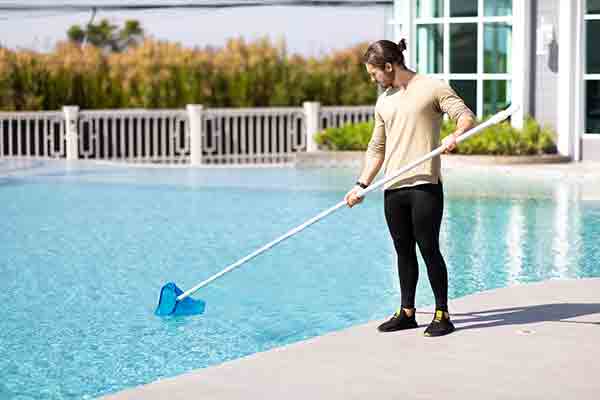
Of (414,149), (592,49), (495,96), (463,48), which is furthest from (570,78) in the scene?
(414,149)

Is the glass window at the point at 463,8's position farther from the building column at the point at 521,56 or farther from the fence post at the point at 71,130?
the fence post at the point at 71,130

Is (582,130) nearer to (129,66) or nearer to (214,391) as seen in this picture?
(129,66)

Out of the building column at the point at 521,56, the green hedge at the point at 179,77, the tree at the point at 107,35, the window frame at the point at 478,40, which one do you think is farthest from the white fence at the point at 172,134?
the tree at the point at 107,35

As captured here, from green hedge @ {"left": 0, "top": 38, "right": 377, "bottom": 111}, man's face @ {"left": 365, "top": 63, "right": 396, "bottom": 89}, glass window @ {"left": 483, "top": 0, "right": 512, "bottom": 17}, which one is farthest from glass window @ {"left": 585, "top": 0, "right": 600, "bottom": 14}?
man's face @ {"left": 365, "top": 63, "right": 396, "bottom": 89}

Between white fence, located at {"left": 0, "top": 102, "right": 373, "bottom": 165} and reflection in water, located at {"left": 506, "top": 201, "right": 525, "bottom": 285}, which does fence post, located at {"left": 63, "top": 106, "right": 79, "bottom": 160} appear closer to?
white fence, located at {"left": 0, "top": 102, "right": 373, "bottom": 165}

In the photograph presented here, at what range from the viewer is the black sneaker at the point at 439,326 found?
22.4 feet

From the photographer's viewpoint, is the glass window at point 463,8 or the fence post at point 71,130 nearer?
the glass window at point 463,8

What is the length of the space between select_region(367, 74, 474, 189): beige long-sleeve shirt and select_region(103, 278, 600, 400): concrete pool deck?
2.83ft

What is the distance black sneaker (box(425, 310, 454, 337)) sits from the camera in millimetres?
6824

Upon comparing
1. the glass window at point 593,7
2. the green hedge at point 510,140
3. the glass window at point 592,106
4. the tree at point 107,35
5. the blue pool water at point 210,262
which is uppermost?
the tree at point 107,35

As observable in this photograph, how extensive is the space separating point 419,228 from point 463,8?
531 inches

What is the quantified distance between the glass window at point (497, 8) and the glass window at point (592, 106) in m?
1.71

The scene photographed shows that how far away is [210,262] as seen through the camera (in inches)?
424

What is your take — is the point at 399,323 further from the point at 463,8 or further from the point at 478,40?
the point at 463,8
